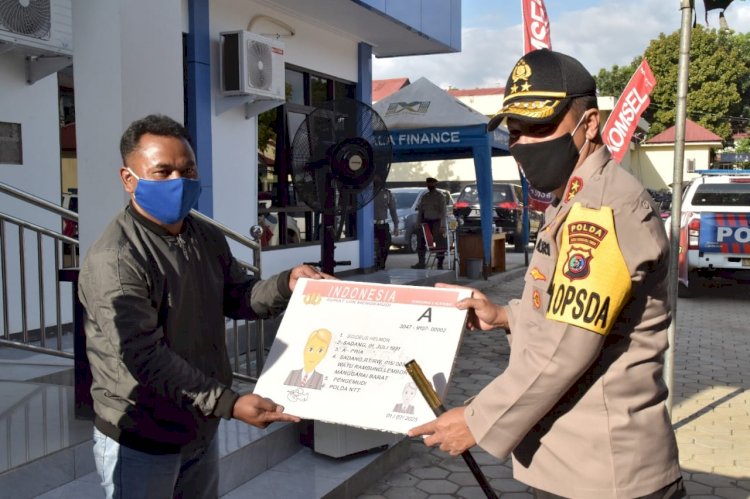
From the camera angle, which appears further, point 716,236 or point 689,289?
point 689,289

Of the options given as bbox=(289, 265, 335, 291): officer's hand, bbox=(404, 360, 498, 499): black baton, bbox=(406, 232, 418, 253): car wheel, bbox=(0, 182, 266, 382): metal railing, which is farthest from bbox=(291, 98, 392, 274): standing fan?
bbox=(406, 232, 418, 253): car wheel

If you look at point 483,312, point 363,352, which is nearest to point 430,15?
point 483,312

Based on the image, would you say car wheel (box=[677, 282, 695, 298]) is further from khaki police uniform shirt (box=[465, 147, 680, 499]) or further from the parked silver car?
khaki police uniform shirt (box=[465, 147, 680, 499])

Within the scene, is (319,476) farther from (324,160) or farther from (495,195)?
(495,195)

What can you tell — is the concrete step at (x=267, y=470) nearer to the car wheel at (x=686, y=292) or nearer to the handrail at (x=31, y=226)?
the handrail at (x=31, y=226)

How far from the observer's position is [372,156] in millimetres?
5492

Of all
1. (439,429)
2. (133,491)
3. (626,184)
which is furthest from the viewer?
(133,491)

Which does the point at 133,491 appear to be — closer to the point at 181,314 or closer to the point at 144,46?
the point at 181,314

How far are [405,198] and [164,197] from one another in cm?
1644

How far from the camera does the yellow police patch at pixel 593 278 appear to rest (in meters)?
1.74

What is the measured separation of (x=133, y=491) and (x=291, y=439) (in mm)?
2380

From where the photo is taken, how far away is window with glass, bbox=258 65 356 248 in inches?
384

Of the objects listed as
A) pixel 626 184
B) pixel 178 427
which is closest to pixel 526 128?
pixel 626 184

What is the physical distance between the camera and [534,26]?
719 centimetres
